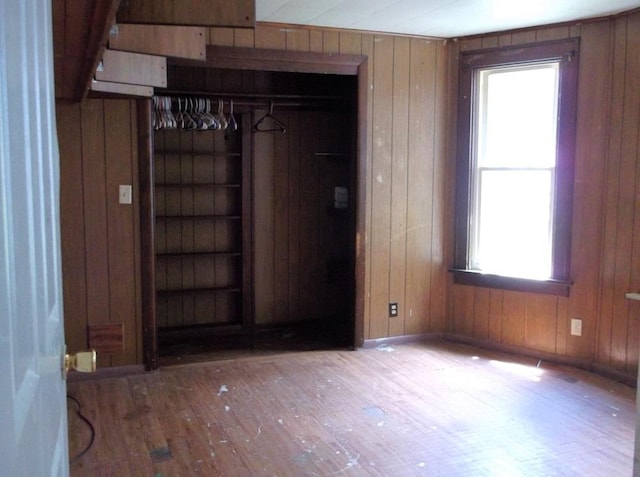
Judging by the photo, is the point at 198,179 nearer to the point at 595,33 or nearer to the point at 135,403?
the point at 135,403

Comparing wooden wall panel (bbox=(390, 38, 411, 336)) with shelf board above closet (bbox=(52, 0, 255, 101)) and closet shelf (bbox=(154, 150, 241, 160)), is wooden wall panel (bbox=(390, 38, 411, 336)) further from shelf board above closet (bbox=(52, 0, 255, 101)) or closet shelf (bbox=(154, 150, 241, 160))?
shelf board above closet (bbox=(52, 0, 255, 101))

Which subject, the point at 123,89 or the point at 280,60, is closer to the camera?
the point at 123,89

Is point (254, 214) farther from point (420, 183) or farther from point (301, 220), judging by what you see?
point (420, 183)

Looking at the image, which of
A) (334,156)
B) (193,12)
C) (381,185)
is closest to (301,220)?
(334,156)

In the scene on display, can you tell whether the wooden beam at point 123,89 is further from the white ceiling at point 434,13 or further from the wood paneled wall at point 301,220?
the wood paneled wall at point 301,220

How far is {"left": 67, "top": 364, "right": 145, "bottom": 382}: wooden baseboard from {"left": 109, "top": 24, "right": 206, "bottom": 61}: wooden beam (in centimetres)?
199

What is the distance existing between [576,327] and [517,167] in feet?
3.86

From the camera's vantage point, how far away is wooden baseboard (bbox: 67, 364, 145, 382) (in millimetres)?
3781

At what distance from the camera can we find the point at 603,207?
12.8 feet

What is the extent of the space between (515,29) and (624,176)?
127 centimetres

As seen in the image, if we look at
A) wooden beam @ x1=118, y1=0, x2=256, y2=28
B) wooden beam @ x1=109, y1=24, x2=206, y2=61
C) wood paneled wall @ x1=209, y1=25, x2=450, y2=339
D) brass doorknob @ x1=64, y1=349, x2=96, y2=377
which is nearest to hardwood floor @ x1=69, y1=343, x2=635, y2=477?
wood paneled wall @ x1=209, y1=25, x2=450, y2=339

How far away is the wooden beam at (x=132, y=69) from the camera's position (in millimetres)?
3275

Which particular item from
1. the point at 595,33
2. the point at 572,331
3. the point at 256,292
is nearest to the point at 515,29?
the point at 595,33

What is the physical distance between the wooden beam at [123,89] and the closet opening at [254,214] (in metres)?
0.91
